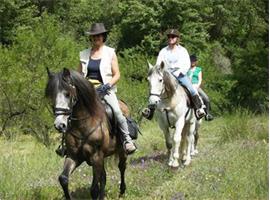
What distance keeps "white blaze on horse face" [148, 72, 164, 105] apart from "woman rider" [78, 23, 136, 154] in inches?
60.6

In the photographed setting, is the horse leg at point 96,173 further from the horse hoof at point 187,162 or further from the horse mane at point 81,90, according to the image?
the horse hoof at point 187,162

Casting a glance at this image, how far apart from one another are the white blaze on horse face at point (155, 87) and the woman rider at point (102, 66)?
1.54 m

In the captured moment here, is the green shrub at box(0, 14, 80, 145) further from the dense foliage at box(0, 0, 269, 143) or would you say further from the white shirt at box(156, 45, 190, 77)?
the white shirt at box(156, 45, 190, 77)

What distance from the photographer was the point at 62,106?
274 inches

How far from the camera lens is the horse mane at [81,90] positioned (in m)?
7.12

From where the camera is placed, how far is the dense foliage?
1981 cm

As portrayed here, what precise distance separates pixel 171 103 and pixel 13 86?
10098 millimetres

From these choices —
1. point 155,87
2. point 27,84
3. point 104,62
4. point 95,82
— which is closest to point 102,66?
point 104,62

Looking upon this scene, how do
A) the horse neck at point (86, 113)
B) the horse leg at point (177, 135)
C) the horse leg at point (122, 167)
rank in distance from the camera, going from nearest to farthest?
1. the horse neck at point (86, 113)
2. the horse leg at point (122, 167)
3. the horse leg at point (177, 135)

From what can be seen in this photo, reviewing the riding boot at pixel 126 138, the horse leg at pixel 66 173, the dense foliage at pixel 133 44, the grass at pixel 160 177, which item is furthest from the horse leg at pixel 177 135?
the dense foliage at pixel 133 44

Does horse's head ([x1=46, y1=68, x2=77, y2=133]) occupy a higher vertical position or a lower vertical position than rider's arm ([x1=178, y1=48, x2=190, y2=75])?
higher

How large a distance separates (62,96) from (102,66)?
1264mm

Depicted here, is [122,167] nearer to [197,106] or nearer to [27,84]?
[197,106]

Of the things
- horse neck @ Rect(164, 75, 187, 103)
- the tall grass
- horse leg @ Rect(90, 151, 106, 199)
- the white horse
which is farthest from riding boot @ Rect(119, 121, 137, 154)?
the tall grass
